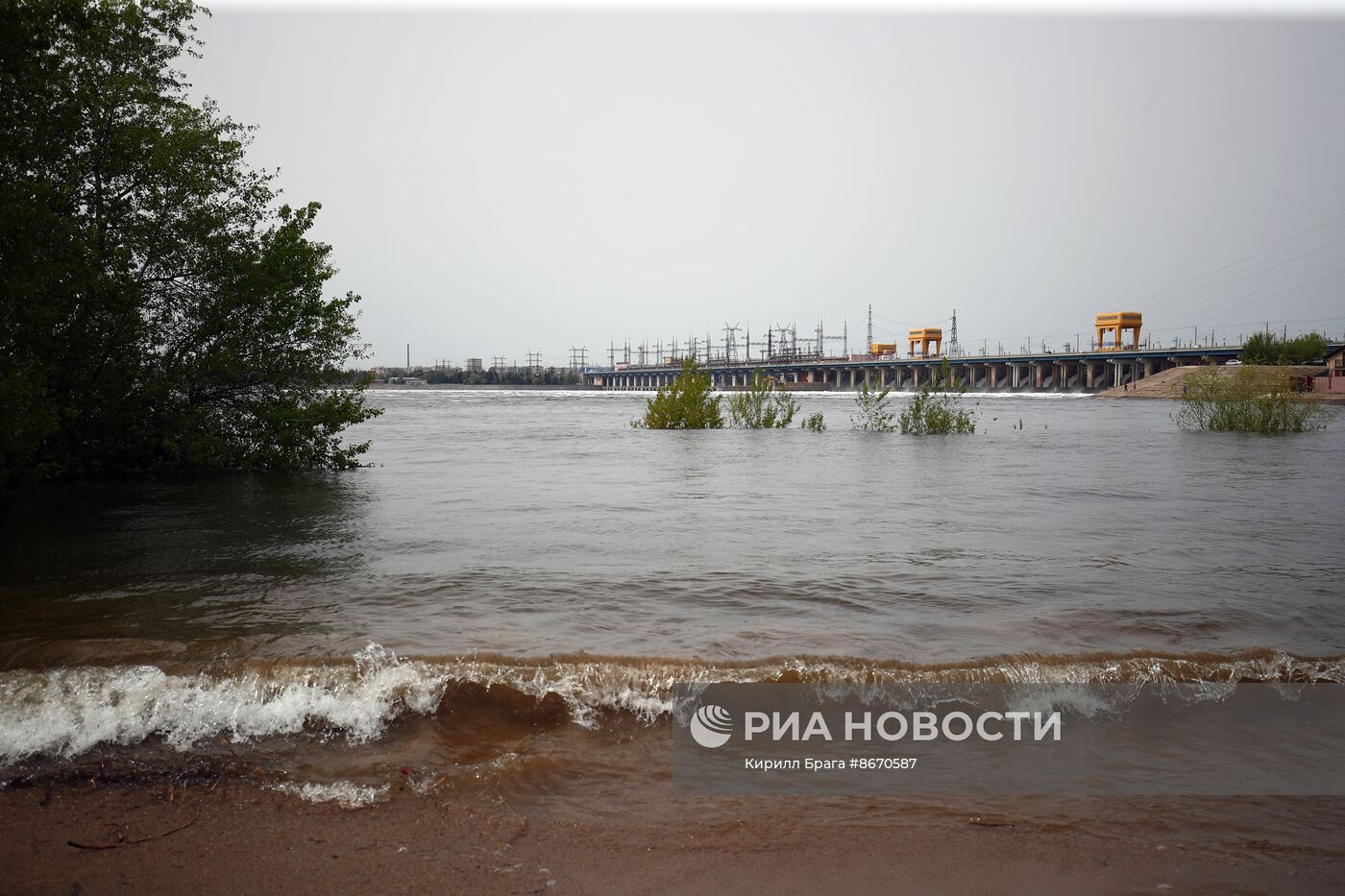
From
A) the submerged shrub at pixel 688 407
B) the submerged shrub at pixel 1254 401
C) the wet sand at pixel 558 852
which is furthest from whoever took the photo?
the submerged shrub at pixel 688 407

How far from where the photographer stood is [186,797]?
5000mm

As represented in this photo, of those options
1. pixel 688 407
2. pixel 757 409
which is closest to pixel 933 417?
pixel 757 409

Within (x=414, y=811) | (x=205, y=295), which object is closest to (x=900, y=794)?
(x=414, y=811)

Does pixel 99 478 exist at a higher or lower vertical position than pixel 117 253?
lower

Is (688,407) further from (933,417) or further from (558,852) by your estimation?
(558,852)

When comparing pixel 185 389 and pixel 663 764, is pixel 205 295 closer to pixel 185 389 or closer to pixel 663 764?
pixel 185 389

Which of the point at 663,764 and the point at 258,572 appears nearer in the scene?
the point at 663,764

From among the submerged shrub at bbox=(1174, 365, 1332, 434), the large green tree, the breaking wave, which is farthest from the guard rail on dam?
the breaking wave

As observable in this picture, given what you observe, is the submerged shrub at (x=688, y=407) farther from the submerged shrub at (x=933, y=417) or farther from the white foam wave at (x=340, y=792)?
the white foam wave at (x=340, y=792)

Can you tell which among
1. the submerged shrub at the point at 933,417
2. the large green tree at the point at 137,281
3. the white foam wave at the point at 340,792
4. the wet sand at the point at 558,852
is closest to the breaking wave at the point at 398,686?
the white foam wave at the point at 340,792

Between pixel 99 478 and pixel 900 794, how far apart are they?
2275cm

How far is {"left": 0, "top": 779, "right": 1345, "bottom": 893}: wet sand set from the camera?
4.15m

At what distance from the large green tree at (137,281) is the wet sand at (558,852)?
1096 cm

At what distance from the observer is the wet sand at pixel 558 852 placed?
4.15 m
